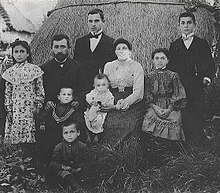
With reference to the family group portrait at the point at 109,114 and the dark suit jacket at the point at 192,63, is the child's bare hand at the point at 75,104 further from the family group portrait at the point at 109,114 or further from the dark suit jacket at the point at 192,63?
the dark suit jacket at the point at 192,63

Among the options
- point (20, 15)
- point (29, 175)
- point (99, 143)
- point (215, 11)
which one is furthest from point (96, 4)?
point (29, 175)

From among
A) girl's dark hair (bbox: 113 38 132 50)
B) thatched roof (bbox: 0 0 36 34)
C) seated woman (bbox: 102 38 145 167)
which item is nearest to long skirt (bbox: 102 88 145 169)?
seated woman (bbox: 102 38 145 167)

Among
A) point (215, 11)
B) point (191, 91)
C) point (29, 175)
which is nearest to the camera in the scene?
point (29, 175)

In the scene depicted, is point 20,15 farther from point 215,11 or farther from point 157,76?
point 215,11

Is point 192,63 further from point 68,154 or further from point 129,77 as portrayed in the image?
point 68,154

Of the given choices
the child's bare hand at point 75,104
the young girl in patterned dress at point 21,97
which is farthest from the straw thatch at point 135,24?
the child's bare hand at point 75,104

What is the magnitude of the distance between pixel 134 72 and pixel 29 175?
133cm

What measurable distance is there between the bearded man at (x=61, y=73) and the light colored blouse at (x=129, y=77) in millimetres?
305

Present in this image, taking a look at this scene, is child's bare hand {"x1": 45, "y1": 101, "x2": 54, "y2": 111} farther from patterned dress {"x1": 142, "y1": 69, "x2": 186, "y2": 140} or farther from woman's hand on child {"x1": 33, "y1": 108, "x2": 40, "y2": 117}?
patterned dress {"x1": 142, "y1": 69, "x2": 186, "y2": 140}

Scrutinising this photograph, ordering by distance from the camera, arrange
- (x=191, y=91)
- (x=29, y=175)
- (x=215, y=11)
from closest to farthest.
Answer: (x=29, y=175) < (x=191, y=91) < (x=215, y=11)

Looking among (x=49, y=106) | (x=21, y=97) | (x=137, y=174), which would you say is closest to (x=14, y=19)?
(x=21, y=97)

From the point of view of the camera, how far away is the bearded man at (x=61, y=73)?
3984 mm

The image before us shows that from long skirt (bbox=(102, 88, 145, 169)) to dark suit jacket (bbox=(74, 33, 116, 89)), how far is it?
14.2 inches

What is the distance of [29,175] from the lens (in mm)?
3830
